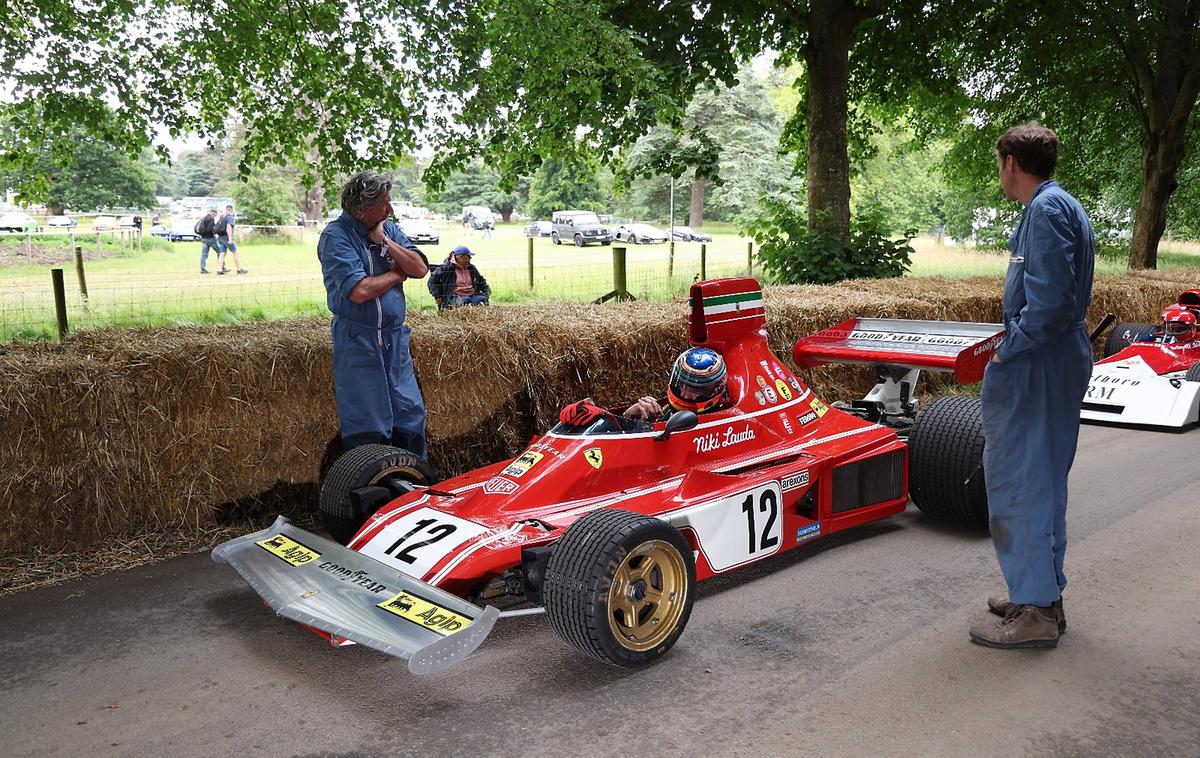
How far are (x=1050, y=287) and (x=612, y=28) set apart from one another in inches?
237

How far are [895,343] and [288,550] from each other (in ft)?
13.6

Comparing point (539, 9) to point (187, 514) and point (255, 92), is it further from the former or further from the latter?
point (187, 514)

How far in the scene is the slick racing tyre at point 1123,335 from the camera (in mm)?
11055

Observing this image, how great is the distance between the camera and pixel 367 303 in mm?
5547

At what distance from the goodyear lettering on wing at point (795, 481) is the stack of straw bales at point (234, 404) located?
7.95 ft

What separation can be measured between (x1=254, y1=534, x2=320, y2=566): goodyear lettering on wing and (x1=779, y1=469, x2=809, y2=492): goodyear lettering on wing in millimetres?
2482

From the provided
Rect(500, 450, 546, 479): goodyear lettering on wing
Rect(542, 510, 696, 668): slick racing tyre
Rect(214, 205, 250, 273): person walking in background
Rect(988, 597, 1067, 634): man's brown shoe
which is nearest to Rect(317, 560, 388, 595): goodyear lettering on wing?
Rect(542, 510, 696, 668): slick racing tyre

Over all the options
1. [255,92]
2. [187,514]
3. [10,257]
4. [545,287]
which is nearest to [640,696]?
[187,514]

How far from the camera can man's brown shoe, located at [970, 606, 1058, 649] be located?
4223 millimetres

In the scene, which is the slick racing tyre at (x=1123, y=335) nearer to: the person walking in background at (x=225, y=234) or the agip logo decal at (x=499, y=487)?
the agip logo decal at (x=499, y=487)

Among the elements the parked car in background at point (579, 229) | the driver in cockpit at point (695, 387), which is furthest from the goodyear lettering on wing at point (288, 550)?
the parked car in background at point (579, 229)

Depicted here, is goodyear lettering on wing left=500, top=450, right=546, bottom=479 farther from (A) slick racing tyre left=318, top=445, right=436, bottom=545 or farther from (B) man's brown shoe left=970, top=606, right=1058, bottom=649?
(B) man's brown shoe left=970, top=606, right=1058, bottom=649

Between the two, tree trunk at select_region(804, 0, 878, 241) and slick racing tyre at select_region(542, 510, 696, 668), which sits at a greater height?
tree trunk at select_region(804, 0, 878, 241)

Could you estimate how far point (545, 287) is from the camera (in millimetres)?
18953
